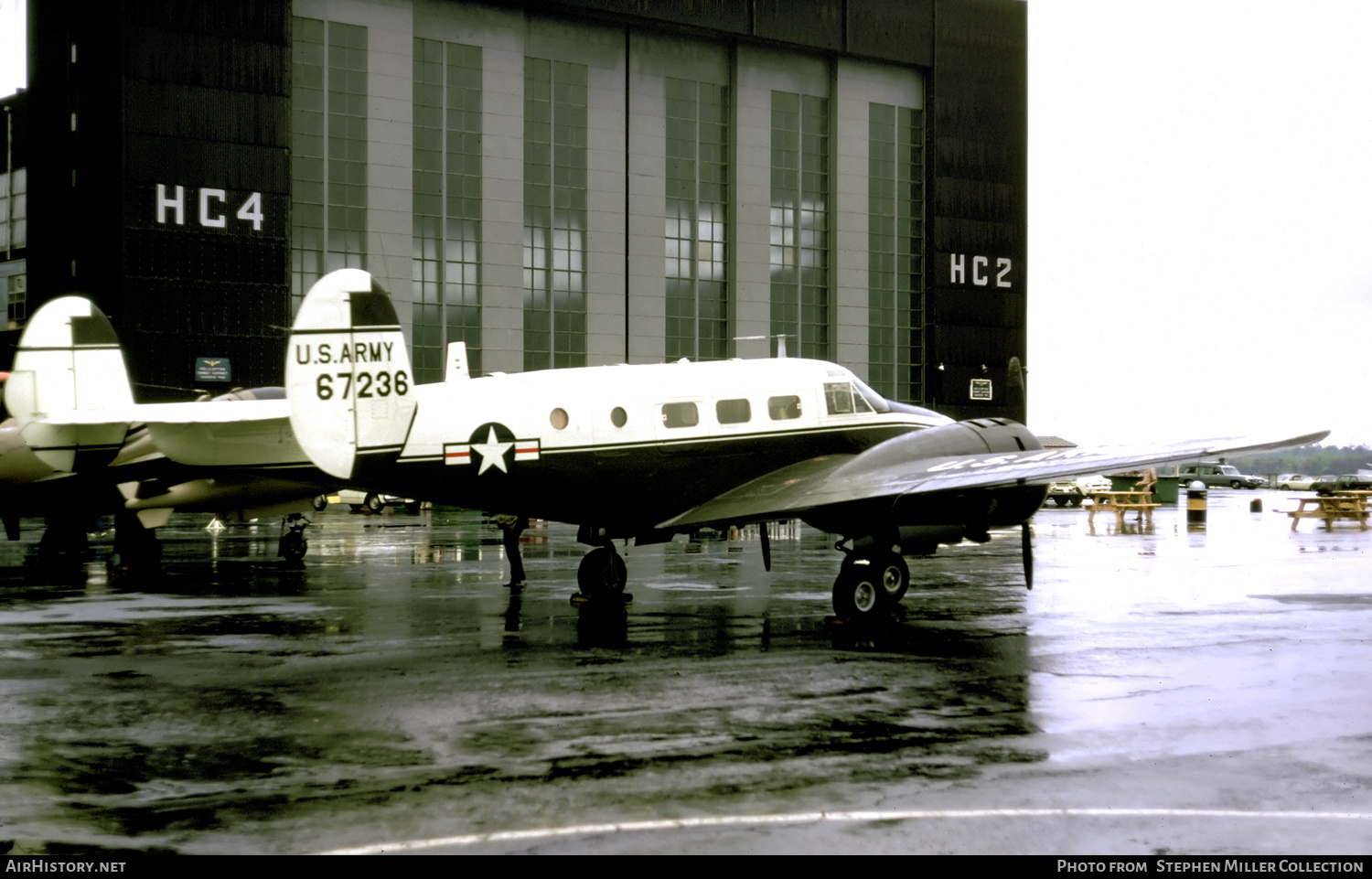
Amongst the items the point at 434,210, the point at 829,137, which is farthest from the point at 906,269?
the point at 434,210

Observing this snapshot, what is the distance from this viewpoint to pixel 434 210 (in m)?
56.3

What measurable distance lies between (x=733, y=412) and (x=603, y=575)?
10.9 feet

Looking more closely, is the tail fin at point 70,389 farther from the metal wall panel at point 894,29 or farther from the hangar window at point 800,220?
the metal wall panel at point 894,29

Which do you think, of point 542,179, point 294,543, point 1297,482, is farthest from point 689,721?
point 1297,482

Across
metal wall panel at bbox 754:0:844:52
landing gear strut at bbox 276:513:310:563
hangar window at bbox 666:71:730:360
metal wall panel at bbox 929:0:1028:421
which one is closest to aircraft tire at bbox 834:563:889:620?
landing gear strut at bbox 276:513:310:563

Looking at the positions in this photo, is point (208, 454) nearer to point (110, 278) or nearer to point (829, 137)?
point (110, 278)

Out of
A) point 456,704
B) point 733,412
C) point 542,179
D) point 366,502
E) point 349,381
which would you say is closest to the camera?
point 456,704

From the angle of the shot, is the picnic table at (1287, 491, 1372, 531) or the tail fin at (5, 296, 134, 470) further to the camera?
the picnic table at (1287, 491, 1372, 531)

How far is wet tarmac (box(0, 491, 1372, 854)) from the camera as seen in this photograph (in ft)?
22.3

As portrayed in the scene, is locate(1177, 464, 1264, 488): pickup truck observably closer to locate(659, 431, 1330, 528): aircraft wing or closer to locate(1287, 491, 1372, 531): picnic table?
locate(1287, 491, 1372, 531): picnic table

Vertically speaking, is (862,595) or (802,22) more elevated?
(802,22)

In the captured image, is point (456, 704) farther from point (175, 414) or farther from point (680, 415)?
point (175, 414)

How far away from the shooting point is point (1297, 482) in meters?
99.0

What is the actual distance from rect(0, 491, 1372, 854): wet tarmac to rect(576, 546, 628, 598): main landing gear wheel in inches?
21.5
